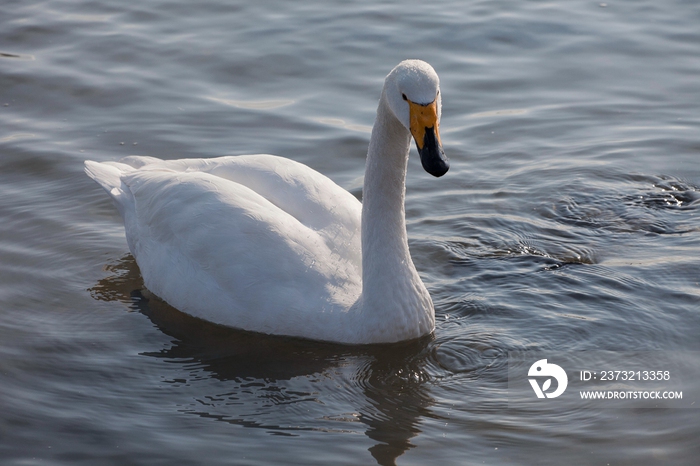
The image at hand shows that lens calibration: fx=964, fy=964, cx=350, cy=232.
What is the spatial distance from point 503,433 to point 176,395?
2.28m

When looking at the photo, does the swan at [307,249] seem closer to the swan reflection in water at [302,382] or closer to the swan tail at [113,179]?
the swan reflection in water at [302,382]

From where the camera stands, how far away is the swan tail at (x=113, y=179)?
8.97 metres

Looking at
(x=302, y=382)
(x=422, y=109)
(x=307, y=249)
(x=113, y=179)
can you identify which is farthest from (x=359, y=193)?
(x=422, y=109)

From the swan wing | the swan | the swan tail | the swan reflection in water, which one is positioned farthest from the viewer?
the swan tail

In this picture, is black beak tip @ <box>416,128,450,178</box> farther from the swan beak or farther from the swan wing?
the swan wing

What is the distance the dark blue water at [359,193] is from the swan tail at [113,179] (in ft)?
1.73

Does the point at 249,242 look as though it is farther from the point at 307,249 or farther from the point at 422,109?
the point at 422,109

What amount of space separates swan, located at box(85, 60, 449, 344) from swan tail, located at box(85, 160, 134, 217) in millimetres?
896

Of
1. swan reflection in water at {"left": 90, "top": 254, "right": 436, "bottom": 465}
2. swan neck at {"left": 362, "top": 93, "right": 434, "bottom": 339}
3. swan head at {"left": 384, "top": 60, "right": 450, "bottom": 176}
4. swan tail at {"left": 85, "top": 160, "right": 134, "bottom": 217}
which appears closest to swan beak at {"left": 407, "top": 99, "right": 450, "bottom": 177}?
swan head at {"left": 384, "top": 60, "right": 450, "bottom": 176}

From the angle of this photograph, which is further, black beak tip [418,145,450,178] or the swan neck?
the swan neck

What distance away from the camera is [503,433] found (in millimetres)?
6312

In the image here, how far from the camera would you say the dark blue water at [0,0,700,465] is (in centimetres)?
641
